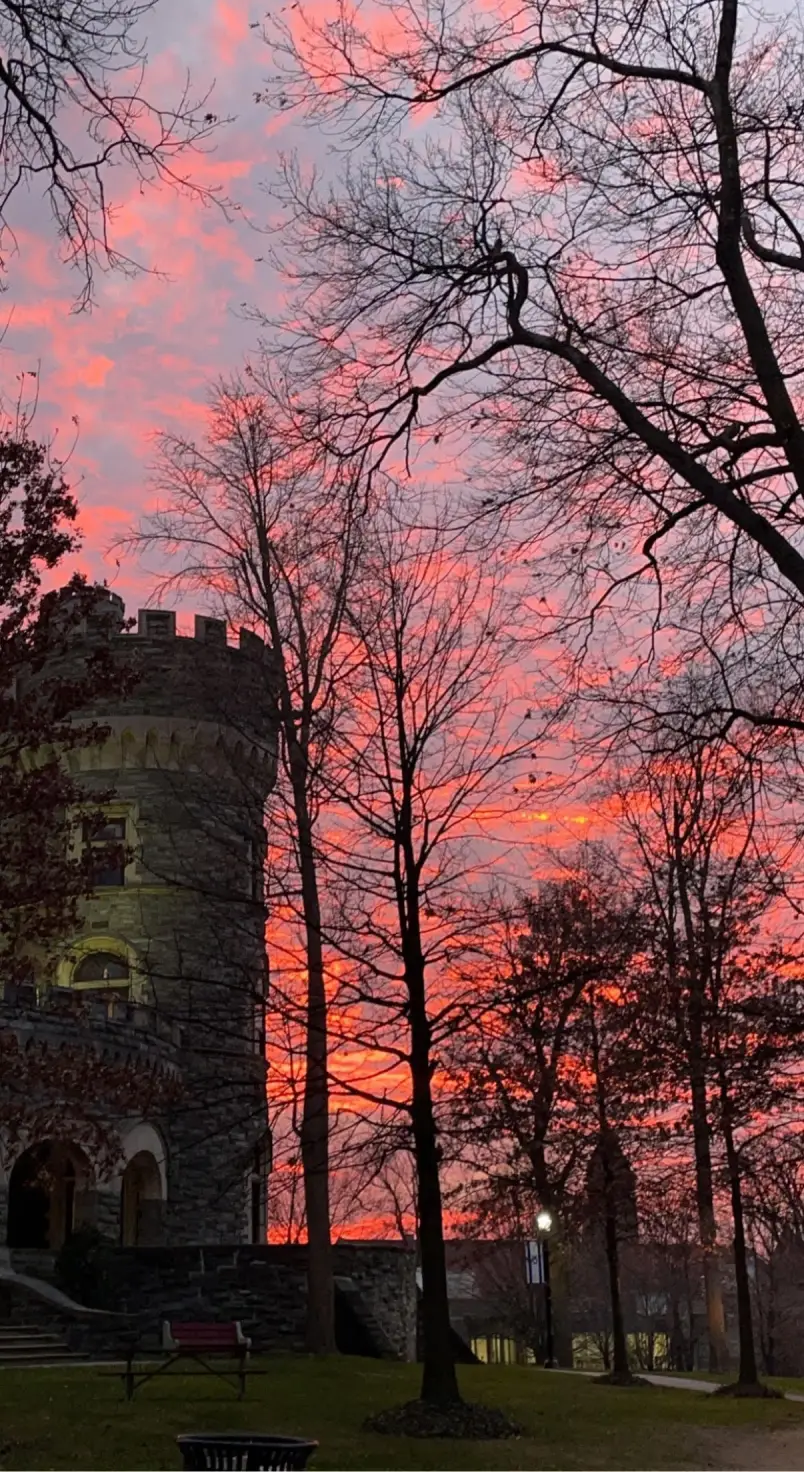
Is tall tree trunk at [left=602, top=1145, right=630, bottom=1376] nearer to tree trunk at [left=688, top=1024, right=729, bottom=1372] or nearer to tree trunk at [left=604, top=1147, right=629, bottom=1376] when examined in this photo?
tree trunk at [left=604, top=1147, right=629, bottom=1376]

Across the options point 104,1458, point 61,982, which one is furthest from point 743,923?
point 61,982

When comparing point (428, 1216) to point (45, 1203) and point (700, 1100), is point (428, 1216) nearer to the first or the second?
point (700, 1100)

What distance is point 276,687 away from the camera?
65.2 feet

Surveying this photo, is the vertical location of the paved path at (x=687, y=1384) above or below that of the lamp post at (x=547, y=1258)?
below

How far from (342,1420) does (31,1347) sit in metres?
7.79

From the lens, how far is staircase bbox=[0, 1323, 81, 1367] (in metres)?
19.7

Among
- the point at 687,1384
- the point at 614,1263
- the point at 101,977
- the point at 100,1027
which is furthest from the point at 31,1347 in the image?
the point at 101,977

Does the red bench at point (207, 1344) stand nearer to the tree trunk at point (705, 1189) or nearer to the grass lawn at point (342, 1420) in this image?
the grass lawn at point (342, 1420)

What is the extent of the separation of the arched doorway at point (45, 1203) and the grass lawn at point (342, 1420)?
7.23 meters

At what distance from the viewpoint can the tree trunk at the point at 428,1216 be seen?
48.0 ft

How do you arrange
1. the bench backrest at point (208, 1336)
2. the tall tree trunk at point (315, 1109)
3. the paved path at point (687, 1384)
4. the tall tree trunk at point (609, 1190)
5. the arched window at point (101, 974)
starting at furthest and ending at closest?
the arched window at point (101, 974) < the tall tree trunk at point (609, 1190) < the paved path at point (687, 1384) < the tall tree trunk at point (315, 1109) < the bench backrest at point (208, 1336)

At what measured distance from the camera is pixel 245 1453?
588 centimetres

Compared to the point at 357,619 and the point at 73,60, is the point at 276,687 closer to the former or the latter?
the point at 357,619

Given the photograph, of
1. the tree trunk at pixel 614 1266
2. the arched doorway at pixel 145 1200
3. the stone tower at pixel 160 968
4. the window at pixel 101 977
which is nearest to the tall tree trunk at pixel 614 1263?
the tree trunk at pixel 614 1266
